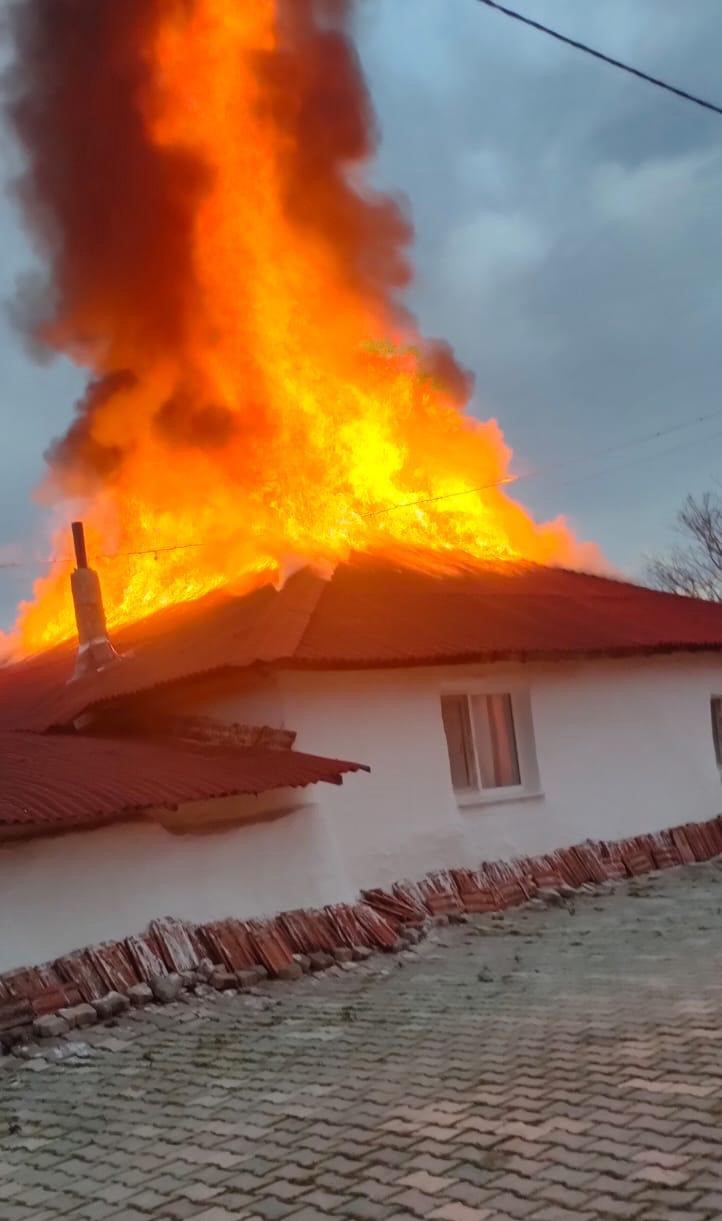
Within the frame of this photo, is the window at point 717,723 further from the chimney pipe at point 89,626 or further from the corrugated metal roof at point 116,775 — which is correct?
the chimney pipe at point 89,626

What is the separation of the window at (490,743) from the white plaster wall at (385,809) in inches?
7.4

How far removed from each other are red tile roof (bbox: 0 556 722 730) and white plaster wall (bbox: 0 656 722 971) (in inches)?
17.9

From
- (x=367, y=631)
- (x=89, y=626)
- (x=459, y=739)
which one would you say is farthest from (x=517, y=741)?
(x=89, y=626)

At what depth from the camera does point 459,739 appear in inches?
537

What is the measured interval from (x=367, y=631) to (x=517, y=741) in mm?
2692

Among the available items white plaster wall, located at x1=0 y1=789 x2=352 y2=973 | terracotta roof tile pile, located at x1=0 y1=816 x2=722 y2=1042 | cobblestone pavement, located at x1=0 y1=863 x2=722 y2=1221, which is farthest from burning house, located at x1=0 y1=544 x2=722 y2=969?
cobblestone pavement, located at x1=0 y1=863 x2=722 y2=1221

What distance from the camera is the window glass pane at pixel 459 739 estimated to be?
1352 cm

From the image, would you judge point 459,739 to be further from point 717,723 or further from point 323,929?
point 717,723

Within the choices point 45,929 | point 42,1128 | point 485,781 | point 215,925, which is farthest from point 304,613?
point 42,1128

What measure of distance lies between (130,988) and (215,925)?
1135mm

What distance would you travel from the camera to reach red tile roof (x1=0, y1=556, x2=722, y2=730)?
12.1 m

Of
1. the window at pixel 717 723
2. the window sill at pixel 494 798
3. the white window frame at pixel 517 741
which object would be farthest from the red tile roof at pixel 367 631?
the window sill at pixel 494 798

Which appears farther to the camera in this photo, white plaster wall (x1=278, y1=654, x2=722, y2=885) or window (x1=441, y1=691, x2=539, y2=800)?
window (x1=441, y1=691, x2=539, y2=800)

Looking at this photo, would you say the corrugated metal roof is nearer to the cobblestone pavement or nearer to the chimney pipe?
the cobblestone pavement
